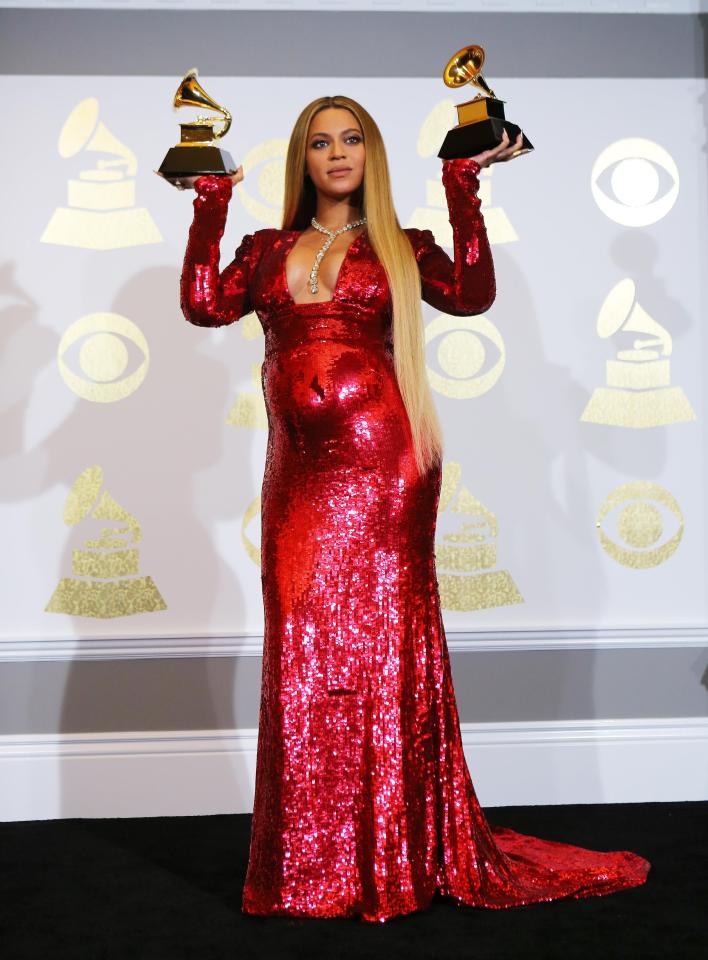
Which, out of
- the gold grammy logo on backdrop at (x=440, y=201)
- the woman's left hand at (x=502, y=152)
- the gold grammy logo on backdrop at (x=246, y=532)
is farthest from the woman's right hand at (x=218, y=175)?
the gold grammy logo on backdrop at (x=246, y=532)

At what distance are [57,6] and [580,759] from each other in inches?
116

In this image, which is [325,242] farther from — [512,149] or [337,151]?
[512,149]

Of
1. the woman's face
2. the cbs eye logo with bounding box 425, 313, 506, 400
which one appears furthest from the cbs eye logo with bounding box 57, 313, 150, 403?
the woman's face

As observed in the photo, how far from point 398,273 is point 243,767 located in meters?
1.78

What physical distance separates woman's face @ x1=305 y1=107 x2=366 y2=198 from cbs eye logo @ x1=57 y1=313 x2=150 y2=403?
1.21 meters

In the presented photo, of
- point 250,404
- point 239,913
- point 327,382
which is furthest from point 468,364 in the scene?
point 239,913

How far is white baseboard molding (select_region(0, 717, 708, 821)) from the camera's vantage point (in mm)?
3615

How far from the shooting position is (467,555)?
12.3 ft

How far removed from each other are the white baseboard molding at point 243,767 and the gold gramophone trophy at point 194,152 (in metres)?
1.82

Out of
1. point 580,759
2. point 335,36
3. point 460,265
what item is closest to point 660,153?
point 335,36

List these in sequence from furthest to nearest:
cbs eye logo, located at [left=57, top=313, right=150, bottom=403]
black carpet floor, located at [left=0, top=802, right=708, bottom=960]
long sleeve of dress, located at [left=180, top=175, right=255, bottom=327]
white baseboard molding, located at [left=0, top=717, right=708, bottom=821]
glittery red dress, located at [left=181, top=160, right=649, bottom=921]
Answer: cbs eye logo, located at [left=57, top=313, right=150, bottom=403]
white baseboard molding, located at [left=0, top=717, right=708, bottom=821]
long sleeve of dress, located at [left=180, top=175, right=255, bottom=327]
glittery red dress, located at [left=181, top=160, right=649, bottom=921]
black carpet floor, located at [left=0, top=802, right=708, bottom=960]

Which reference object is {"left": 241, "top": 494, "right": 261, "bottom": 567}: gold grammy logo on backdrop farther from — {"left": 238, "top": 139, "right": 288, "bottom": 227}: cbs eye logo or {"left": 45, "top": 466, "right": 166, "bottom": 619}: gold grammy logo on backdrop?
{"left": 238, "top": 139, "right": 288, "bottom": 227}: cbs eye logo

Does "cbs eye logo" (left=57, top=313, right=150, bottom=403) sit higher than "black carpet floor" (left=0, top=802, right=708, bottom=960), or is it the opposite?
"cbs eye logo" (left=57, top=313, right=150, bottom=403)

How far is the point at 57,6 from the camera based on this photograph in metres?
3.73
